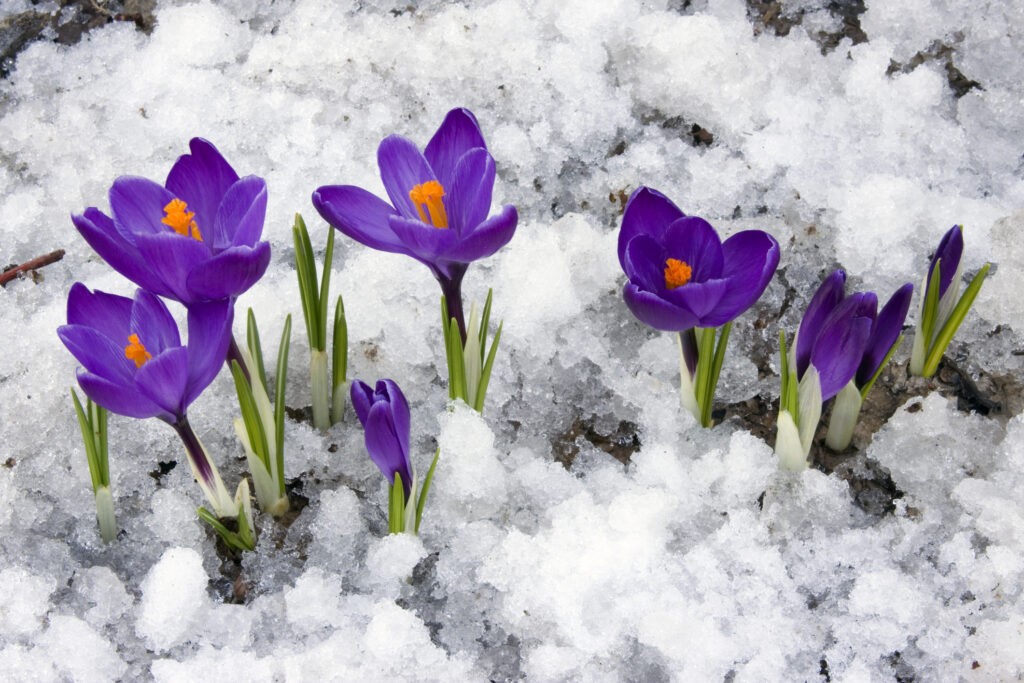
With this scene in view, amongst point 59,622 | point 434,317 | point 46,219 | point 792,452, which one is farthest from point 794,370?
point 46,219

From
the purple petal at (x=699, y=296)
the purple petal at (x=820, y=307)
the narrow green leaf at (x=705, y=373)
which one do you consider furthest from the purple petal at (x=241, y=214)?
the purple petal at (x=820, y=307)

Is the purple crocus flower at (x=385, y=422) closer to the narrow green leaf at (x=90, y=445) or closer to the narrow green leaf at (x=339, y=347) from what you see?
the narrow green leaf at (x=339, y=347)

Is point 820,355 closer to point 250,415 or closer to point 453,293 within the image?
point 453,293

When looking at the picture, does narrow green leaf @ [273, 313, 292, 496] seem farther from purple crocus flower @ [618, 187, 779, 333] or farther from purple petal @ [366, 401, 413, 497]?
purple crocus flower @ [618, 187, 779, 333]

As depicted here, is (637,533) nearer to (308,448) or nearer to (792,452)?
(792,452)

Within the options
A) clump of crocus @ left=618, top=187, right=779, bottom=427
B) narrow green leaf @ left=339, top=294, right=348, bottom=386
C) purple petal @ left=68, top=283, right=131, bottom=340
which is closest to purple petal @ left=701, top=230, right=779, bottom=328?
clump of crocus @ left=618, top=187, right=779, bottom=427

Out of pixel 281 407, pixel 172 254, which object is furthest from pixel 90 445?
pixel 172 254

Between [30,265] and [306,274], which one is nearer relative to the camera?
[306,274]
